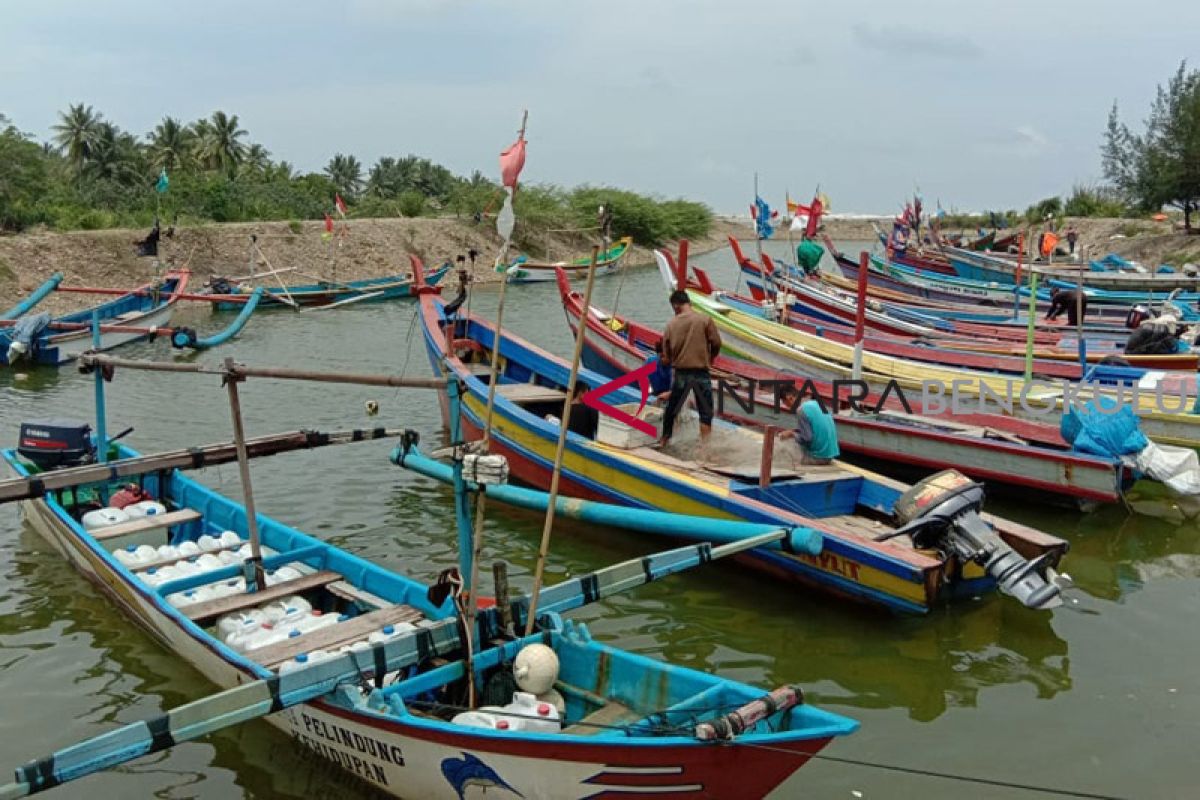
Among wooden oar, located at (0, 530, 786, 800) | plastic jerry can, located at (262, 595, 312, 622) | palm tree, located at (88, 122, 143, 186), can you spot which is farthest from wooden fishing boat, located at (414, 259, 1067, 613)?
palm tree, located at (88, 122, 143, 186)

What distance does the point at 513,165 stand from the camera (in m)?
5.14

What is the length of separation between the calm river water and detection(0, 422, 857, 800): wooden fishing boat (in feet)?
1.45

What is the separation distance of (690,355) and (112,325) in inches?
600

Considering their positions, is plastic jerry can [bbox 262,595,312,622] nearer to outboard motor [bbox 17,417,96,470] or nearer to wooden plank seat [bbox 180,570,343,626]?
wooden plank seat [bbox 180,570,343,626]

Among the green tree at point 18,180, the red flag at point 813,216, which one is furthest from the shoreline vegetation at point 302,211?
the red flag at point 813,216

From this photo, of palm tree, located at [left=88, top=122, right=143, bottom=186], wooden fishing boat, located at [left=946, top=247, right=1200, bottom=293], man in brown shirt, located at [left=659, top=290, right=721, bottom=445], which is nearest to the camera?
man in brown shirt, located at [left=659, top=290, right=721, bottom=445]

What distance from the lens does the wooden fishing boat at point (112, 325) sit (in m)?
19.1

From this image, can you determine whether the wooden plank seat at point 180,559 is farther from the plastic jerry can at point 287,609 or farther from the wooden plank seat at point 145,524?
the plastic jerry can at point 287,609

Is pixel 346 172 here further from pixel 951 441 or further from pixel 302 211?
pixel 951 441

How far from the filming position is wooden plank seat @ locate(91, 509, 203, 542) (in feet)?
26.2

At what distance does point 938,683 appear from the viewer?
6723 mm

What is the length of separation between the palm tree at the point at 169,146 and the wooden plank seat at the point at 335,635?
51893 mm

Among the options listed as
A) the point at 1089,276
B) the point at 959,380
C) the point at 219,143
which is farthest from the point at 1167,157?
the point at 219,143

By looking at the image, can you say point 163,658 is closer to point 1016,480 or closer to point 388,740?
point 388,740
